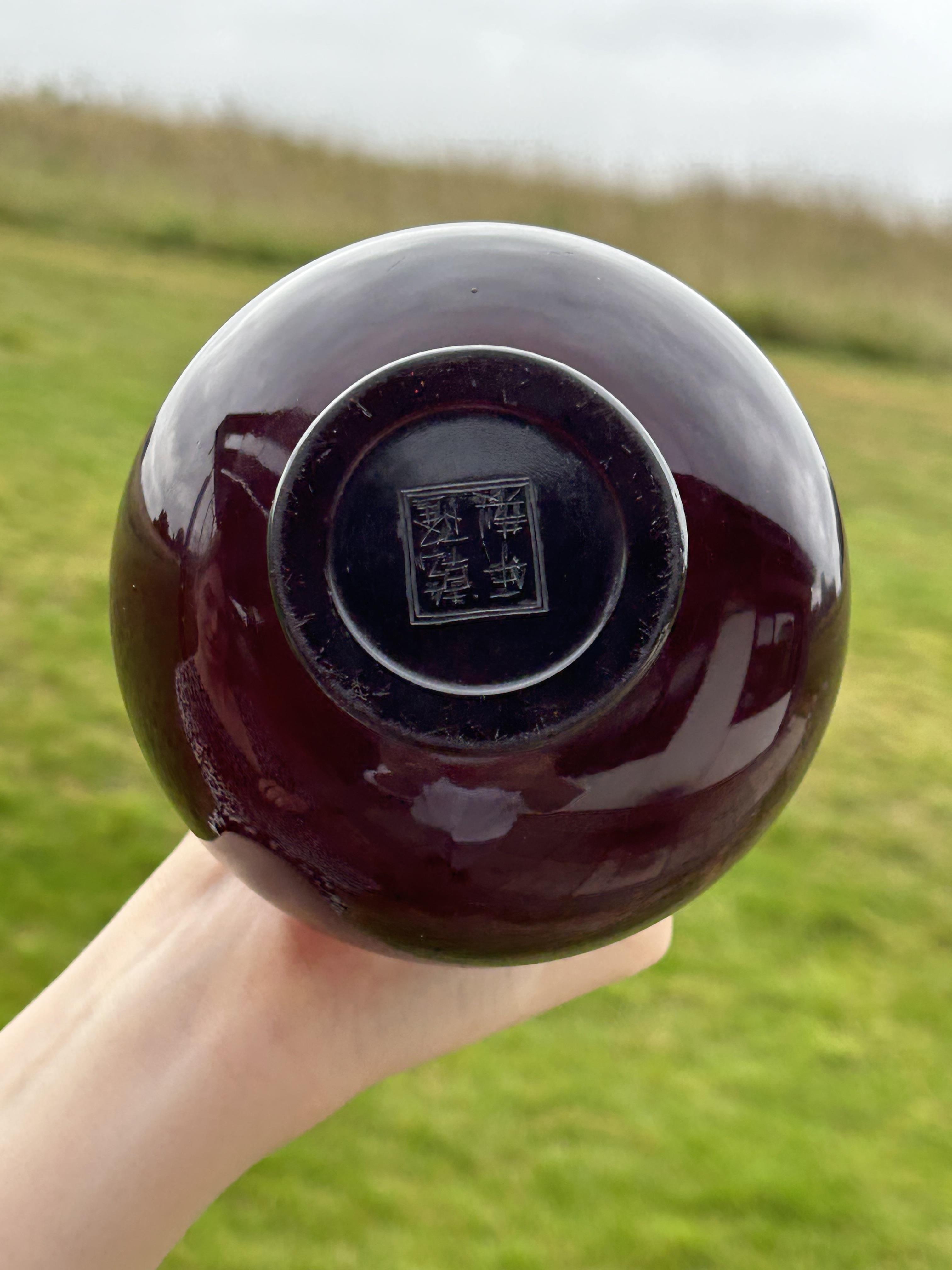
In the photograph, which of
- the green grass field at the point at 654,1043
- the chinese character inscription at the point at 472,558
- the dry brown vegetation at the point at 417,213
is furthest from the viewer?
the dry brown vegetation at the point at 417,213

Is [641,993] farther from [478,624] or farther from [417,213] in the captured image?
[417,213]

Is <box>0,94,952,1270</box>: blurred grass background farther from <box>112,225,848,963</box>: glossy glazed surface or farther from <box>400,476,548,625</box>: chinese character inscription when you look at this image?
<box>400,476,548,625</box>: chinese character inscription

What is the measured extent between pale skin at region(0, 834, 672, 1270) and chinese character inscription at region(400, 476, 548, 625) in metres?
0.57

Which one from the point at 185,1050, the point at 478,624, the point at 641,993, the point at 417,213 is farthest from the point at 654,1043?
the point at 417,213

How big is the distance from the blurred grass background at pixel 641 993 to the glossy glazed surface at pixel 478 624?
51.7 inches

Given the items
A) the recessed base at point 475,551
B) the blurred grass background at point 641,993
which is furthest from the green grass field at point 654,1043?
the recessed base at point 475,551

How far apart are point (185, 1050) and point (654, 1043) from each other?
1484 millimetres

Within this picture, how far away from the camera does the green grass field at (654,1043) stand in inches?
77.3

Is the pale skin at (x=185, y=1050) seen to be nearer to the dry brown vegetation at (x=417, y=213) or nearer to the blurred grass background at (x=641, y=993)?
the blurred grass background at (x=641, y=993)

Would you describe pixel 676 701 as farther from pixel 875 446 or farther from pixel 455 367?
pixel 875 446

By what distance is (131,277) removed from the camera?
723cm

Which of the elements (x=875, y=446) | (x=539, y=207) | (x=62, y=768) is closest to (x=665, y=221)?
(x=539, y=207)

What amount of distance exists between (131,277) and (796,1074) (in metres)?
6.39

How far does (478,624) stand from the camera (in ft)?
2.46
